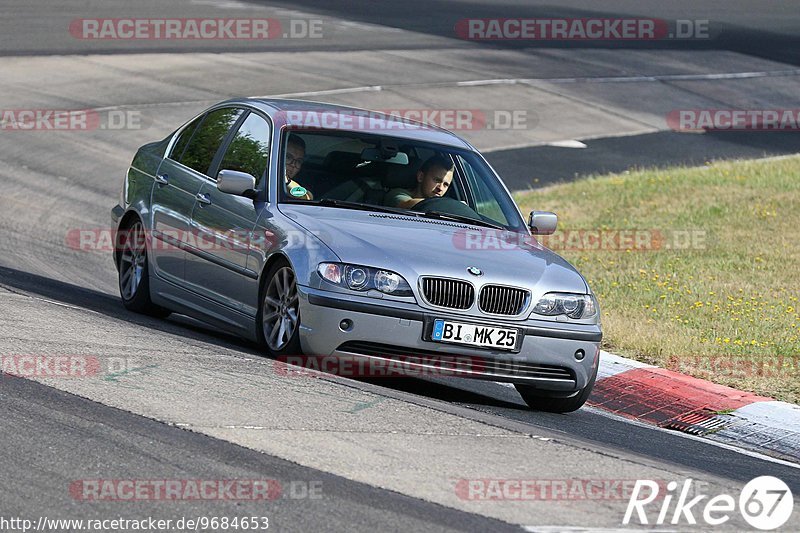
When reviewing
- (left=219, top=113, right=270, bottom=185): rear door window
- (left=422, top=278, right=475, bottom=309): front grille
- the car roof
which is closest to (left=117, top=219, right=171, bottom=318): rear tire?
(left=219, top=113, right=270, bottom=185): rear door window

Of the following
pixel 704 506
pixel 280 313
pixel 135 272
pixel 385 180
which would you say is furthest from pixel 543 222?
pixel 704 506

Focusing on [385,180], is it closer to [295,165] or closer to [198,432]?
[295,165]

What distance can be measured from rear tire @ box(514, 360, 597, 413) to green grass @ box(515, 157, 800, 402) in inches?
68.3

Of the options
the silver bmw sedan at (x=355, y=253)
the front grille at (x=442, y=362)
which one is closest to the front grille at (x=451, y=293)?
the silver bmw sedan at (x=355, y=253)

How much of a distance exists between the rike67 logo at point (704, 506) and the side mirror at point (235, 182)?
3600mm

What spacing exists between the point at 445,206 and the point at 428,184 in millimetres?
220

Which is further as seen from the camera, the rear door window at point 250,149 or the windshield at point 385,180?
the rear door window at point 250,149

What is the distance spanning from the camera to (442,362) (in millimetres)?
8422

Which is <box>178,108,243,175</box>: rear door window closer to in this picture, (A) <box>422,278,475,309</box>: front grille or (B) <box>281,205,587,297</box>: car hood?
(B) <box>281,205,587,297</box>: car hood

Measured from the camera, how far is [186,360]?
8.37 m

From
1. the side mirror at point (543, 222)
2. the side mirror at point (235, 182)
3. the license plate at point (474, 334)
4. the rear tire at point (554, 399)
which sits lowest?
the rear tire at point (554, 399)

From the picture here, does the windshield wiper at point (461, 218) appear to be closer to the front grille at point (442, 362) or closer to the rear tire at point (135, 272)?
the front grille at point (442, 362)

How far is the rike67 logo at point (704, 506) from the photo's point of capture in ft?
20.4

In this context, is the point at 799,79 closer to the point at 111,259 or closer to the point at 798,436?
the point at 111,259
